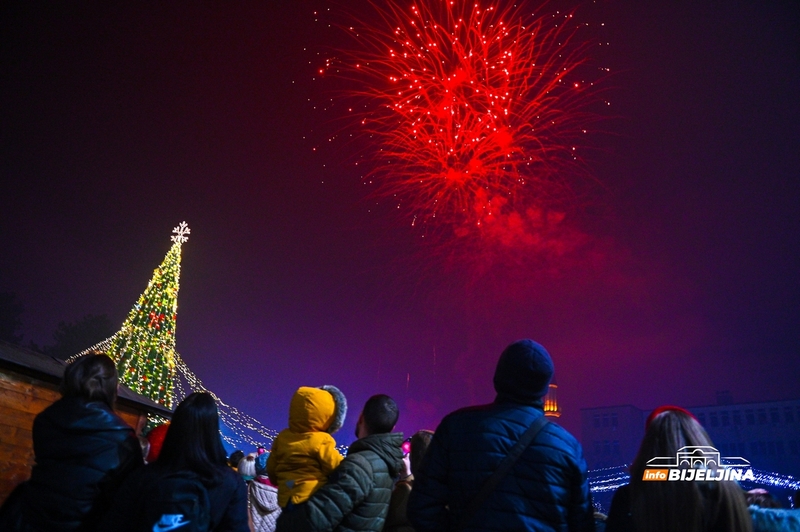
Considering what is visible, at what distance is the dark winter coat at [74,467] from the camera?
3.03 m

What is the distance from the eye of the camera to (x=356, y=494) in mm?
3402

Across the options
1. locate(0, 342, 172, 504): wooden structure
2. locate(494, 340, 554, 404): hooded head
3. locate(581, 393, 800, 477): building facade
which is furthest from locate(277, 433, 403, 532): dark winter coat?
locate(581, 393, 800, 477): building facade

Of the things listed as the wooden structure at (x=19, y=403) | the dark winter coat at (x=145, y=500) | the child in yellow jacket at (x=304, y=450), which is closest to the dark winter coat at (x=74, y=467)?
the dark winter coat at (x=145, y=500)

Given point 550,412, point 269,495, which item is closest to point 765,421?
point 550,412

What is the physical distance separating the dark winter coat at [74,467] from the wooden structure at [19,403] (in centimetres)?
446

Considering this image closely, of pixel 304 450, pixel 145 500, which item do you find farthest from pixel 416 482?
pixel 145 500

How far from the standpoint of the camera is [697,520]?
8.27ft

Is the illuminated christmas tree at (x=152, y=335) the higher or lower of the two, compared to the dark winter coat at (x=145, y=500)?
higher

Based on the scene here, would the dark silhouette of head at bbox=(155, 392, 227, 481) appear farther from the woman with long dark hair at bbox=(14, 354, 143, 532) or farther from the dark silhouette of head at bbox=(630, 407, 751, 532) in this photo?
the dark silhouette of head at bbox=(630, 407, 751, 532)

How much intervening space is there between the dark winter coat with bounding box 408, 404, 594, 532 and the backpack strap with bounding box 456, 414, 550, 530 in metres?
0.02

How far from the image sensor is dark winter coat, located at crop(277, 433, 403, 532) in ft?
10.9

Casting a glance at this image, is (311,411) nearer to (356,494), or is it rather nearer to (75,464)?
(356,494)

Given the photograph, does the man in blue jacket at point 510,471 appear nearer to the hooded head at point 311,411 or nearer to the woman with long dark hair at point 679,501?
the woman with long dark hair at point 679,501
